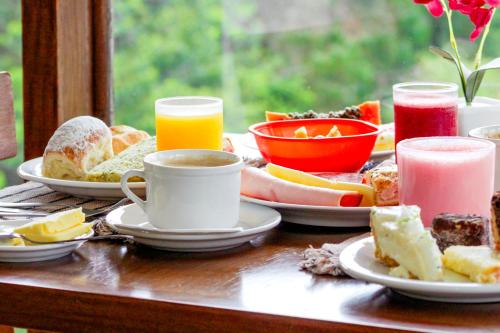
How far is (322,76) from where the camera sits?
18.1 ft

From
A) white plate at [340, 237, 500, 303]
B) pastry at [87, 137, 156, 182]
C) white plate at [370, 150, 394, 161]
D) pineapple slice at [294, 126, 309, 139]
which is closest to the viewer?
white plate at [340, 237, 500, 303]

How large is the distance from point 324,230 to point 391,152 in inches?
18.3

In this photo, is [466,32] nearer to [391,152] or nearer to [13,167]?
[13,167]

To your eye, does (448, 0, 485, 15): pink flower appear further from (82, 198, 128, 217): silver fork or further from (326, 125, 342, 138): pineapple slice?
(82, 198, 128, 217): silver fork

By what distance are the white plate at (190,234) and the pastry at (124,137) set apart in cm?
44

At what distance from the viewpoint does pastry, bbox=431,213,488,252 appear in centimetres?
108

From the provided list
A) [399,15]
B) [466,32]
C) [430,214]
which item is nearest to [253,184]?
[430,214]

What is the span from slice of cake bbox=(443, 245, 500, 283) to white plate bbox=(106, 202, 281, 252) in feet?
0.97

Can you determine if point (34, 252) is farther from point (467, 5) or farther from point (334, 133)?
point (467, 5)

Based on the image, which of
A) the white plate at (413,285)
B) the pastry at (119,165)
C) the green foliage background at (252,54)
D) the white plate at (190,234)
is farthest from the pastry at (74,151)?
the green foliage background at (252,54)

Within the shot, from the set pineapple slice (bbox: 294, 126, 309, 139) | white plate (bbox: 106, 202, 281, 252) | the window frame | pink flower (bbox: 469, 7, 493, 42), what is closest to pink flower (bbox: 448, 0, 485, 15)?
pink flower (bbox: 469, 7, 493, 42)

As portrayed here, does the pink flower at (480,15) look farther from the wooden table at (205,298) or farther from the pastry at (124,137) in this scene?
the pastry at (124,137)

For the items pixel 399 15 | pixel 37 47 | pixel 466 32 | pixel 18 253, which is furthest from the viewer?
pixel 399 15

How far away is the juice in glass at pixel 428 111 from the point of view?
1.53 meters
